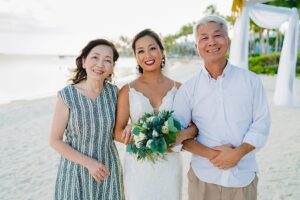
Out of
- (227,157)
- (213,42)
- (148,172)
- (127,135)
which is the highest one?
(213,42)

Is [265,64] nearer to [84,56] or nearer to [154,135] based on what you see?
[84,56]

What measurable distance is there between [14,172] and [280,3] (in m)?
22.9

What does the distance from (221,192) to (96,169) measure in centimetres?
101

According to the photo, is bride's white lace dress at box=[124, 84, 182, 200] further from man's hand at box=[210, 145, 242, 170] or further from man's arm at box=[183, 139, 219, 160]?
man's hand at box=[210, 145, 242, 170]

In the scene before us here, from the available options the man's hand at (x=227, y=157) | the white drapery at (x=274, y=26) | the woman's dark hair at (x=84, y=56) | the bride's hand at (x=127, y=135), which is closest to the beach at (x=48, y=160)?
the woman's dark hair at (x=84, y=56)

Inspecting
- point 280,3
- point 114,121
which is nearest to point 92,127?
point 114,121

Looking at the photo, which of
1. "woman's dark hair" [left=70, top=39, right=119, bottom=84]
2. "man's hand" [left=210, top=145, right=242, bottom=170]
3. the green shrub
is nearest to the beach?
"woman's dark hair" [left=70, top=39, right=119, bottom=84]

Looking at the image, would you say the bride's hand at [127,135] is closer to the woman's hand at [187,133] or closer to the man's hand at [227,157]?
the woman's hand at [187,133]

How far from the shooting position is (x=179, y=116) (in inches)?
111

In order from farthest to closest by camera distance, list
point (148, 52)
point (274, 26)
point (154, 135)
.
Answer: point (274, 26) → point (148, 52) → point (154, 135)

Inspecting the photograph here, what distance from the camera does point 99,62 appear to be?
2.97 m

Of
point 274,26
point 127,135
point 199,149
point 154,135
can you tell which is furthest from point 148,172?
point 274,26

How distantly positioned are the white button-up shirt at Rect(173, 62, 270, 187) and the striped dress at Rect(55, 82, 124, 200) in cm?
63

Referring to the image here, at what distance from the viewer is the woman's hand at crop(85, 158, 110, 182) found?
2.76 metres
